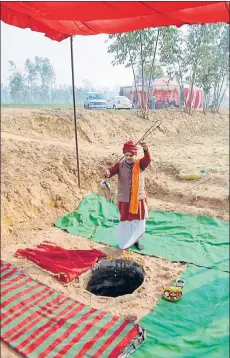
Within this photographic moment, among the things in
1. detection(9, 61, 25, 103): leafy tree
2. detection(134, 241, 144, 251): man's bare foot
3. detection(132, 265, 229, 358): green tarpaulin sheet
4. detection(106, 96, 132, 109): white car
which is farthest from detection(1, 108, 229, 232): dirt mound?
detection(9, 61, 25, 103): leafy tree

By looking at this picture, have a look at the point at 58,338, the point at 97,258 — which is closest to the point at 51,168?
the point at 97,258

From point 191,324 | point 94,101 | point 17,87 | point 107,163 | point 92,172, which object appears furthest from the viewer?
point 17,87

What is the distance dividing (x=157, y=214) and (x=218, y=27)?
3403 millimetres

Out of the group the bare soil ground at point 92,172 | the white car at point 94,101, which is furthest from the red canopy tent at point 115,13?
the white car at point 94,101

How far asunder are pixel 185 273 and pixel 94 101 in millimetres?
6852

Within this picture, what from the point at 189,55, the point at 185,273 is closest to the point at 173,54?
the point at 189,55

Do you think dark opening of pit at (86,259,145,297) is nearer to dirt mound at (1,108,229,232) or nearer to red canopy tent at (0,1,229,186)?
dirt mound at (1,108,229,232)

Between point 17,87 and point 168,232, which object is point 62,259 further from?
point 17,87

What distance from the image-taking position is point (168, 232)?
4.45m

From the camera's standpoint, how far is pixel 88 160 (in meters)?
6.44

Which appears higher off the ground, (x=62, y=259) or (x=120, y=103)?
(x=120, y=103)

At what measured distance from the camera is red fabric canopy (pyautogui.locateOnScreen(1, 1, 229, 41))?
246cm

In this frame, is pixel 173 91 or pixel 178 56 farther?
pixel 173 91

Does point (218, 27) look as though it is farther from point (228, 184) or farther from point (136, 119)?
point (228, 184)
